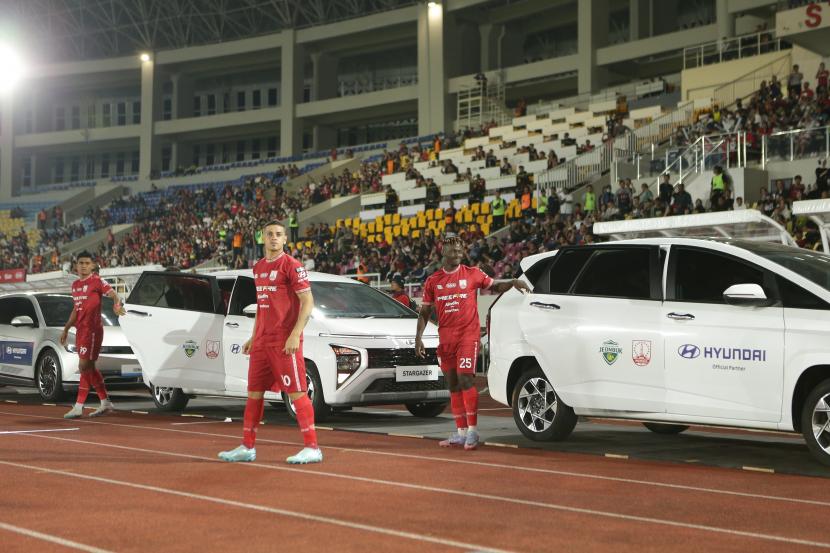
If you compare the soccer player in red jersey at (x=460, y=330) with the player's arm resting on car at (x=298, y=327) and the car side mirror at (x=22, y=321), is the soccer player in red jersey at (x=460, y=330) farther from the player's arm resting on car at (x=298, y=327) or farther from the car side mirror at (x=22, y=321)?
the car side mirror at (x=22, y=321)

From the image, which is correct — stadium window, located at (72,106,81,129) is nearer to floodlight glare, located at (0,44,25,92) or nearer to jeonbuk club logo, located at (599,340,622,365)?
floodlight glare, located at (0,44,25,92)

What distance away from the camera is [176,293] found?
1363 cm


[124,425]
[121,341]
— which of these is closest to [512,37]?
[121,341]

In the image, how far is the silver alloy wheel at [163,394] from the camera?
1387 centimetres

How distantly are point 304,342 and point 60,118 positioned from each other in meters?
65.7

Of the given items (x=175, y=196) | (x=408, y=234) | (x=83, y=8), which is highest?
(x=83, y=8)

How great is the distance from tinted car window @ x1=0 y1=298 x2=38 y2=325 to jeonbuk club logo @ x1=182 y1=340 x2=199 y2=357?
14.0ft

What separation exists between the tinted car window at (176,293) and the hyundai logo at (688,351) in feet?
20.9

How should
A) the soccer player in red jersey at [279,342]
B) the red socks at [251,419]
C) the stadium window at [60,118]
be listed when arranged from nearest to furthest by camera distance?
the soccer player in red jersey at [279,342] → the red socks at [251,419] → the stadium window at [60,118]

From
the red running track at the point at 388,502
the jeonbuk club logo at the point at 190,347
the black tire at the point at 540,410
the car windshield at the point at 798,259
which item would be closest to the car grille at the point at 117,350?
the jeonbuk club logo at the point at 190,347

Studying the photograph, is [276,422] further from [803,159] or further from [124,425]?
[803,159]

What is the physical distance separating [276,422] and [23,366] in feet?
17.6

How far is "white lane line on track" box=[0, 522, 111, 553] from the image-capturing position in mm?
5285

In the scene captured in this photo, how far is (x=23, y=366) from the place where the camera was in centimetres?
1595
